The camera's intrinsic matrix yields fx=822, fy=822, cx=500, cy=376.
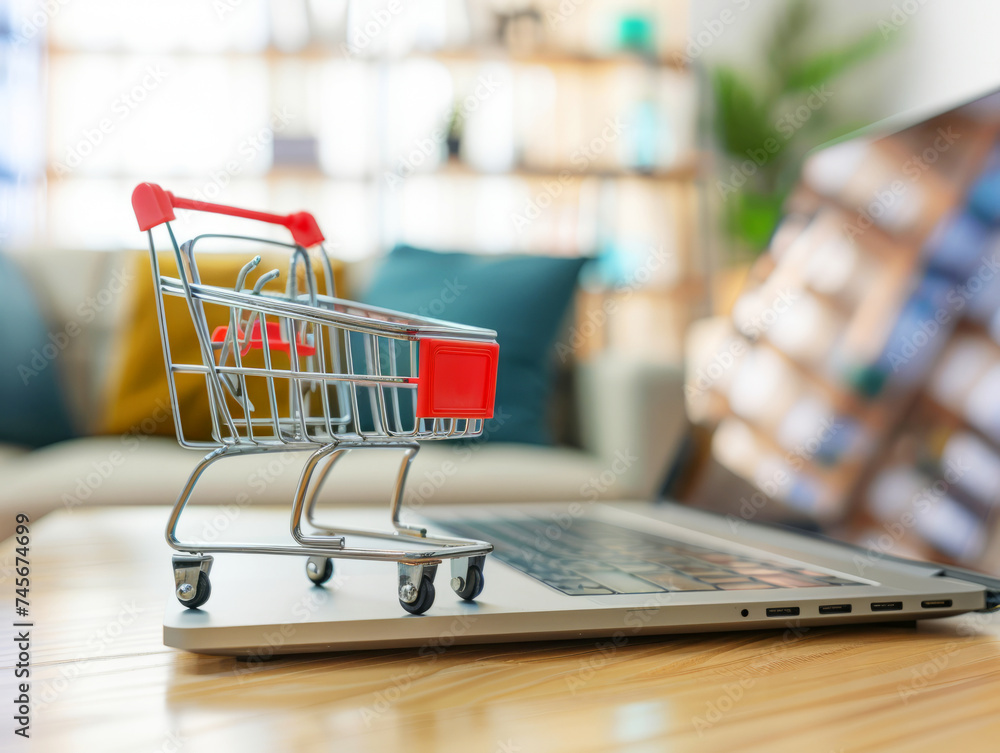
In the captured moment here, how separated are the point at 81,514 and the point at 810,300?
926mm

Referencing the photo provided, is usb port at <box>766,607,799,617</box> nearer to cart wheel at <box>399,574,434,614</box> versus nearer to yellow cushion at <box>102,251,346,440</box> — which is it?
cart wheel at <box>399,574,434,614</box>

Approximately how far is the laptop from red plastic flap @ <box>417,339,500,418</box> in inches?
4.7

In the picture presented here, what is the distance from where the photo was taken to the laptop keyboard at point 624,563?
56cm

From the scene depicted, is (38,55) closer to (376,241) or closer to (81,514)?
(376,241)

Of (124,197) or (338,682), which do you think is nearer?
(338,682)

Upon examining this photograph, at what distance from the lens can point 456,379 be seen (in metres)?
0.52

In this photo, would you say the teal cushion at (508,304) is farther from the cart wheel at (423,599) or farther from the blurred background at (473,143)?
the cart wheel at (423,599)

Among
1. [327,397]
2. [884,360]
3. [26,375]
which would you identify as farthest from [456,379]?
[26,375]

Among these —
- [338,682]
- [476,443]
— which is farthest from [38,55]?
[338,682]

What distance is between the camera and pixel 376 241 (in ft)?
9.64

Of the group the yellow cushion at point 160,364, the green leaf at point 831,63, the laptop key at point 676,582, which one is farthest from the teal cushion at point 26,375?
the green leaf at point 831,63

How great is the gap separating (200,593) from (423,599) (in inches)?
5.4

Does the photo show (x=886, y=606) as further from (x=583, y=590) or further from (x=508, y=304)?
(x=508, y=304)

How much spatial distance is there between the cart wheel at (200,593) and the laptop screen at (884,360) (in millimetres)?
543
